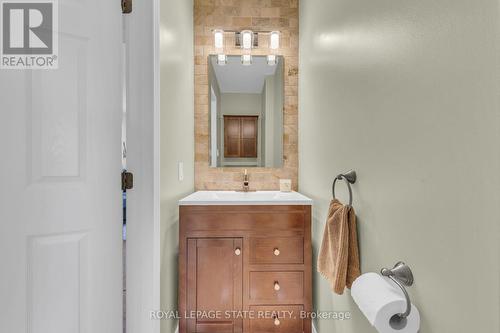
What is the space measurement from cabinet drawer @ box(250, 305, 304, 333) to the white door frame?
655 mm

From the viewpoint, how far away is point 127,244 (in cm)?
122

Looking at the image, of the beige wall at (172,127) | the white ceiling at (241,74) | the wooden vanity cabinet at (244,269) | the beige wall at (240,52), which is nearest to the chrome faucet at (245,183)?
the beige wall at (240,52)

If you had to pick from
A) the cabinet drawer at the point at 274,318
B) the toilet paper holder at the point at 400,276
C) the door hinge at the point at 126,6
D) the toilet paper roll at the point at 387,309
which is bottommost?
the cabinet drawer at the point at 274,318

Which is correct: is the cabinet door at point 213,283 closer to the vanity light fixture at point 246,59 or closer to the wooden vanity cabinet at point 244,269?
the wooden vanity cabinet at point 244,269

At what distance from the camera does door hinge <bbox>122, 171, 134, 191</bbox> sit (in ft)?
3.92

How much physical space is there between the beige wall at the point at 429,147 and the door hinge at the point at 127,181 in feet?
3.44

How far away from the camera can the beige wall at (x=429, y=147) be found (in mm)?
520

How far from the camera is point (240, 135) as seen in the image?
2.26 m

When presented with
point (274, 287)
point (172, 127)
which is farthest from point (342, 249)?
point (172, 127)

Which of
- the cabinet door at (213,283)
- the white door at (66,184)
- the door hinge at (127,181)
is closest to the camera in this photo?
the white door at (66,184)

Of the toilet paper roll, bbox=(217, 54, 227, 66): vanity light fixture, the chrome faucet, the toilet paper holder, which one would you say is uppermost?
bbox=(217, 54, 227, 66): vanity light fixture

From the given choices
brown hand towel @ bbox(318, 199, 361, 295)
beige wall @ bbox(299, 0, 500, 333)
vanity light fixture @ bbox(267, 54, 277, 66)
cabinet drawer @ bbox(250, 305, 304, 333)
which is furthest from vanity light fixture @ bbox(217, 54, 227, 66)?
cabinet drawer @ bbox(250, 305, 304, 333)

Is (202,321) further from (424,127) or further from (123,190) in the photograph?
(424,127)

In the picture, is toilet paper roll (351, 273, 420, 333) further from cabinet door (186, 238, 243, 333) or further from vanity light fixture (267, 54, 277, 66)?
vanity light fixture (267, 54, 277, 66)
